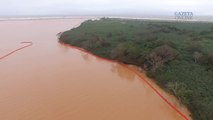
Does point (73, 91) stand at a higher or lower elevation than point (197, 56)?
lower

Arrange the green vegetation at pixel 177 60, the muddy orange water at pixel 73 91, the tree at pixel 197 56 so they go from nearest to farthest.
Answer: the muddy orange water at pixel 73 91, the green vegetation at pixel 177 60, the tree at pixel 197 56

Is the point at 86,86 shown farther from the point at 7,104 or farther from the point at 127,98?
the point at 7,104

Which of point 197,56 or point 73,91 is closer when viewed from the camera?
point 73,91

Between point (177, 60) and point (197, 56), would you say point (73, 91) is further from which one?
point (197, 56)

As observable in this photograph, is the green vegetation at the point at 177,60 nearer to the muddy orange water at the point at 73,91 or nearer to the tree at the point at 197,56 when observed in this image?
the tree at the point at 197,56

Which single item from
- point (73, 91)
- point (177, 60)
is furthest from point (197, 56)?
point (73, 91)

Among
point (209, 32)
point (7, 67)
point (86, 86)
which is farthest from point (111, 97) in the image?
point (209, 32)

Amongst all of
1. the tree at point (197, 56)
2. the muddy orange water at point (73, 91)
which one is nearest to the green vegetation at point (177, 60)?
the tree at point (197, 56)

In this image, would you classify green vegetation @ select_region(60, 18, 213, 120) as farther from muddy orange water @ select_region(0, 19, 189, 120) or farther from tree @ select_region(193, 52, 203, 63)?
muddy orange water @ select_region(0, 19, 189, 120)
